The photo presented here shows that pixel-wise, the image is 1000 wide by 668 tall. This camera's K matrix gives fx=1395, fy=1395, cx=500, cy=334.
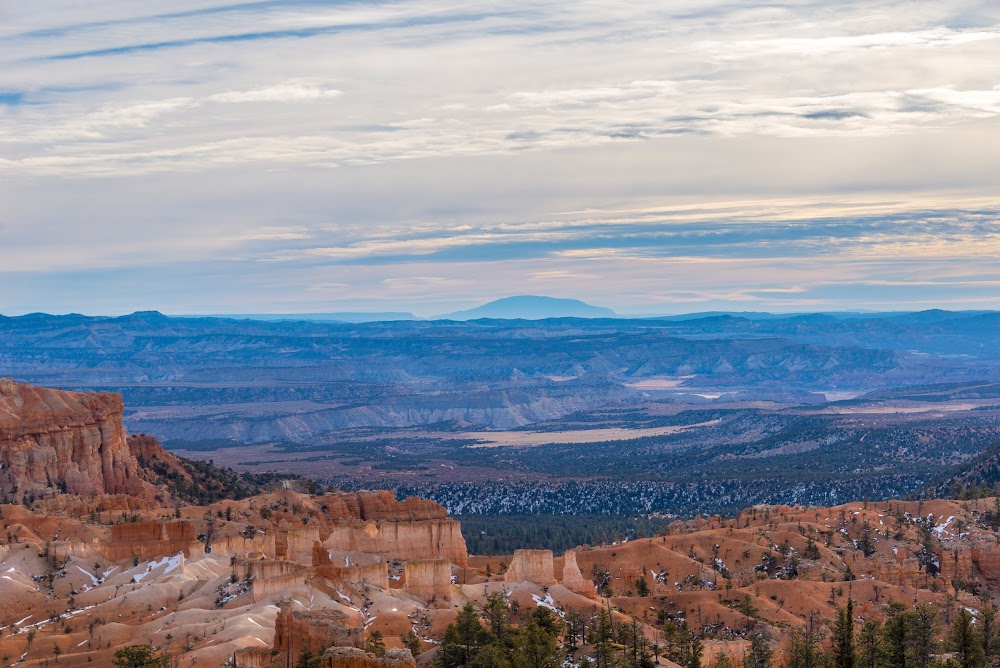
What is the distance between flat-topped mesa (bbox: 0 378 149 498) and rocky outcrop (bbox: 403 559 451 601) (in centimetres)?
4742

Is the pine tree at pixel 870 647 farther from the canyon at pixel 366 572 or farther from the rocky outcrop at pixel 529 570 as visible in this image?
the rocky outcrop at pixel 529 570

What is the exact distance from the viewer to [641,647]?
6806cm

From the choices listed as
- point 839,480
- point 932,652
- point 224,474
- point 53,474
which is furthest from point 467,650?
point 839,480

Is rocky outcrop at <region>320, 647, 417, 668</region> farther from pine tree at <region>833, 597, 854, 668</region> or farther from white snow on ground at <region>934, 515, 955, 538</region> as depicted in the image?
white snow on ground at <region>934, 515, 955, 538</region>

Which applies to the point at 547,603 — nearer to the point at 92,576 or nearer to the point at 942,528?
the point at 92,576

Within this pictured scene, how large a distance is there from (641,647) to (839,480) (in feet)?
393

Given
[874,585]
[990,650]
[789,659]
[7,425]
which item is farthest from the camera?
[7,425]

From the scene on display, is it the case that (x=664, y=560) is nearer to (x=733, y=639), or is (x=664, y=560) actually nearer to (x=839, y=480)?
(x=733, y=639)

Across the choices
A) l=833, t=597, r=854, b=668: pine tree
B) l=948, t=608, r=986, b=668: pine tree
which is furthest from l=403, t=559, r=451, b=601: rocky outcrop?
l=948, t=608, r=986, b=668: pine tree

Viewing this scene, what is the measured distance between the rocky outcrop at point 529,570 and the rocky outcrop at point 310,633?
69.7ft

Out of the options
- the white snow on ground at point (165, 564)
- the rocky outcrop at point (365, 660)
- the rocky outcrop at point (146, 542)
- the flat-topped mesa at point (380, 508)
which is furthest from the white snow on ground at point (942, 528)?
the rocky outcrop at point (365, 660)

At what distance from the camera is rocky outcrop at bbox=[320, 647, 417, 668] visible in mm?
39406

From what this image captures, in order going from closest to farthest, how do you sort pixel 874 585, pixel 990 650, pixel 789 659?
pixel 990 650, pixel 789 659, pixel 874 585

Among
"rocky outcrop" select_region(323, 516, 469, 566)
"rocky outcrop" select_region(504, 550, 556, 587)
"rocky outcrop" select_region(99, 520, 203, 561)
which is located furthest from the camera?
"rocky outcrop" select_region(323, 516, 469, 566)
